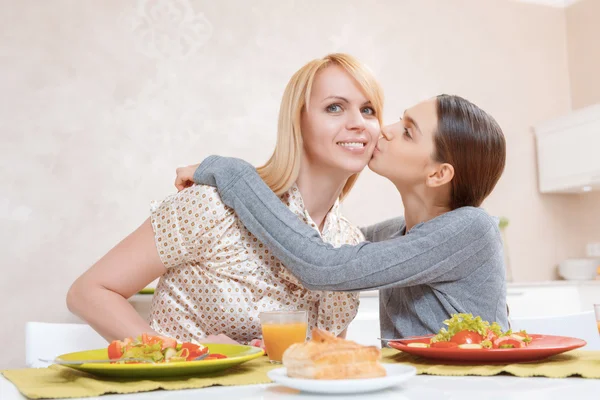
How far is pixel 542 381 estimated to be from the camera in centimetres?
74

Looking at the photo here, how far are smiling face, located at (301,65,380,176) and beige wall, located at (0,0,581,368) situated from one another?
2018mm

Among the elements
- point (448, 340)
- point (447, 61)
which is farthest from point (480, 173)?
point (447, 61)

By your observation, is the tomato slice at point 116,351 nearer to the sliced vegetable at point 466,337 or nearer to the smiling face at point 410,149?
the sliced vegetable at point 466,337

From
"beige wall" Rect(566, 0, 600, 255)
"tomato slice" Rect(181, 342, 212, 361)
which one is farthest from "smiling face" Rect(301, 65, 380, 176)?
Result: "beige wall" Rect(566, 0, 600, 255)

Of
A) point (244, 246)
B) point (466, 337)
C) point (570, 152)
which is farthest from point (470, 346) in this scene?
point (570, 152)

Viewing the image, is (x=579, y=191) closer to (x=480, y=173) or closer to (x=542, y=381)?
(x=480, y=173)

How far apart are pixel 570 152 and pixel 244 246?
3.31 m

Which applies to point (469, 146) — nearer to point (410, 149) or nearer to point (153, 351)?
point (410, 149)

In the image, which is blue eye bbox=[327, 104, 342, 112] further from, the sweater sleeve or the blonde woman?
the sweater sleeve

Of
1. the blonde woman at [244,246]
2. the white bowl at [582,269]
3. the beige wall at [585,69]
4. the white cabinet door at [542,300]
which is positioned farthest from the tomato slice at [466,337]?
the beige wall at [585,69]

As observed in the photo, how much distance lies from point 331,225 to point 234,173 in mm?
491

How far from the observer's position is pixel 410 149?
1489 mm

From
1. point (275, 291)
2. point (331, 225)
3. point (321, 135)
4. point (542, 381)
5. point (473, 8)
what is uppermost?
point (473, 8)

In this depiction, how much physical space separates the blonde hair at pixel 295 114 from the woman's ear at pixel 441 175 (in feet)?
1.18
